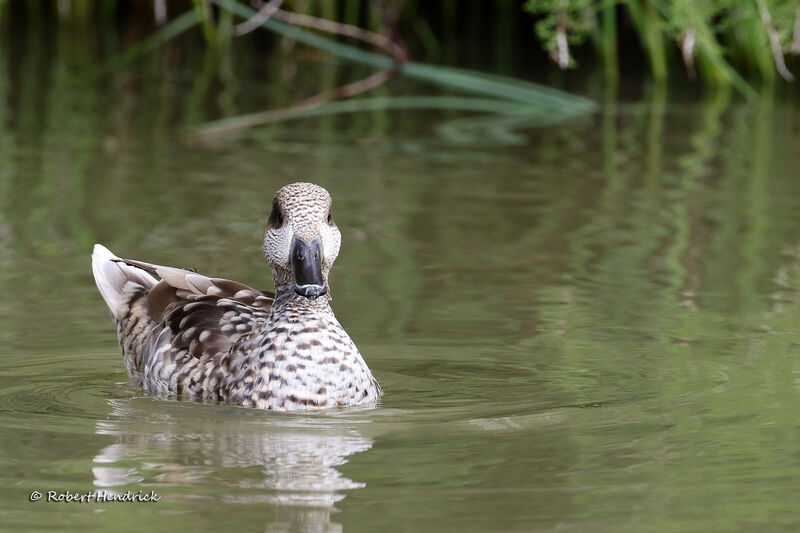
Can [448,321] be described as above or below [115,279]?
below

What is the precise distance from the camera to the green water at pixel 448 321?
3863 mm

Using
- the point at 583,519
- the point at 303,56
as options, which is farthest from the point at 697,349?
the point at 303,56

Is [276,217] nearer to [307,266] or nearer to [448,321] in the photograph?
[307,266]

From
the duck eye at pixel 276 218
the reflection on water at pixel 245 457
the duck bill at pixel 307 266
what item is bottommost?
the reflection on water at pixel 245 457

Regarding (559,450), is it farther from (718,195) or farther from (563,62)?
(718,195)

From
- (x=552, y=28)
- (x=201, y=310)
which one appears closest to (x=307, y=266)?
(x=201, y=310)

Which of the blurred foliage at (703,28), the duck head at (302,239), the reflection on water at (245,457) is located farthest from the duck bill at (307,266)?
the blurred foliage at (703,28)

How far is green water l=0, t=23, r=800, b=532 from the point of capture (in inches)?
152

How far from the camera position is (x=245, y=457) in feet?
13.7

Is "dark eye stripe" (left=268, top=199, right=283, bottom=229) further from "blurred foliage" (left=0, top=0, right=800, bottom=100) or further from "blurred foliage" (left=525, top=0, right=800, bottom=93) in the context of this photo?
"blurred foliage" (left=525, top=0, right=800, bottom=93)

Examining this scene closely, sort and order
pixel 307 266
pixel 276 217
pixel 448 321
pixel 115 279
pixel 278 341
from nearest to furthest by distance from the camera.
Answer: pixel 307 266, pixel 278 341, pixel 276 217, pixel 115 279, pixel 448 321

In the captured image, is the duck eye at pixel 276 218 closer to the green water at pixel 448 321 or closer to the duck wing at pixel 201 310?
the duck wing at pixel 201 310

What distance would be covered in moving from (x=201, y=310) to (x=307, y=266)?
Result: 2.50 ft

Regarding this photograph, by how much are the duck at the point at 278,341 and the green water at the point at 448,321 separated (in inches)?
3.9
